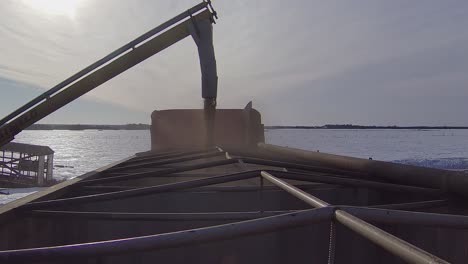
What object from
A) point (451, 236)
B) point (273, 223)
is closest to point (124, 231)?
point (273, 223)

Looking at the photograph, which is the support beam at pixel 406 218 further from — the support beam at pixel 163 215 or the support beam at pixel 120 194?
the support beam at pixel 120 194

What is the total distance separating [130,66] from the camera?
17.0 m

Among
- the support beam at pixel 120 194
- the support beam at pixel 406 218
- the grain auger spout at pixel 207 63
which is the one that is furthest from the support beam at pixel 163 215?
the grain auger spout at pixel 207 63

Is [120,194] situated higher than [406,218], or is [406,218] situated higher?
[406,218]

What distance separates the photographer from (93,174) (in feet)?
28.0

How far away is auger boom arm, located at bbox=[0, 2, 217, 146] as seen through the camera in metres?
15.2

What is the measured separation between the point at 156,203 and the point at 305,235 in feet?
7.86

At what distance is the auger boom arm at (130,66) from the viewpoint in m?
15.2

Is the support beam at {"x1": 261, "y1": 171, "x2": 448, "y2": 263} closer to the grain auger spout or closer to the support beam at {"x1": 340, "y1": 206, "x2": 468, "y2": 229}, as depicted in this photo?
the support beam at {"x1": 340, "y1": 206, "x2": 468, "y2": 229}

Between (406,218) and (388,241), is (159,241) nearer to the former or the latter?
(388,241)

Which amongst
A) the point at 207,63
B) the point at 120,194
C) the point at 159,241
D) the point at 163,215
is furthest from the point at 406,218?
the point at 207,63

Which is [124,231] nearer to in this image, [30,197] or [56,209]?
[56,209]

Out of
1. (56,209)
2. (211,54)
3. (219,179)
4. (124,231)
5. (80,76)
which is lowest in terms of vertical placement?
(124,231)

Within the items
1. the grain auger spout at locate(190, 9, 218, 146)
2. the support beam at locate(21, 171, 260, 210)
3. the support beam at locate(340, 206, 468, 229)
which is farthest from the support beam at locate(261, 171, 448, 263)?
the grain auger spout at locate(190, 9, 218, 146)
